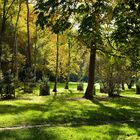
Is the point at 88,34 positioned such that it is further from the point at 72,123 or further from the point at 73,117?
the point at 73,117

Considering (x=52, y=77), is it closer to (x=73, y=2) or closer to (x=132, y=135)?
(x=132, y=135)

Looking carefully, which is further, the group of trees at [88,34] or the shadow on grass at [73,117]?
the shadow on grass at [73,117]

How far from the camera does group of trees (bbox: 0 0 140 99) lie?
12344 millimetres

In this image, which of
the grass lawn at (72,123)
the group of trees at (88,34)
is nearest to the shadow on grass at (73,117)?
the grass lawn at (72,123)

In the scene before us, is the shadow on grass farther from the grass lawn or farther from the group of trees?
the group of trees

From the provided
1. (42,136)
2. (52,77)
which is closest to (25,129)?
(42,136)

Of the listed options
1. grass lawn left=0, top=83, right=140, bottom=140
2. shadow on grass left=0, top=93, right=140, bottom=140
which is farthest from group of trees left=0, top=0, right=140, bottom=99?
grass lawn left=0, top=83, right=140, bottom=140

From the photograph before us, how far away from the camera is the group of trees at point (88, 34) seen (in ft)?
40.5

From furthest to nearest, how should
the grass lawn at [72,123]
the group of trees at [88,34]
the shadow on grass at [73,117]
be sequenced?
the shadow on grass at [73,117]
the grass lawn at [72,123]
the group of trees at [88,34]

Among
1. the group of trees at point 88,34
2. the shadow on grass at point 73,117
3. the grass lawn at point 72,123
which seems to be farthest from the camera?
the shadow on grass at point 73,117

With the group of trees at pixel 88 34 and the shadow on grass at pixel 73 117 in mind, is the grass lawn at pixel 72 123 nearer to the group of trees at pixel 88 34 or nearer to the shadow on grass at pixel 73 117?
the shadow on grass at pixel 73 117

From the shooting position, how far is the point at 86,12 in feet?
42.0

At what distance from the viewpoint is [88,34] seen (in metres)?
13.8

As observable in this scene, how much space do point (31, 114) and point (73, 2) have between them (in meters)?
12.5
